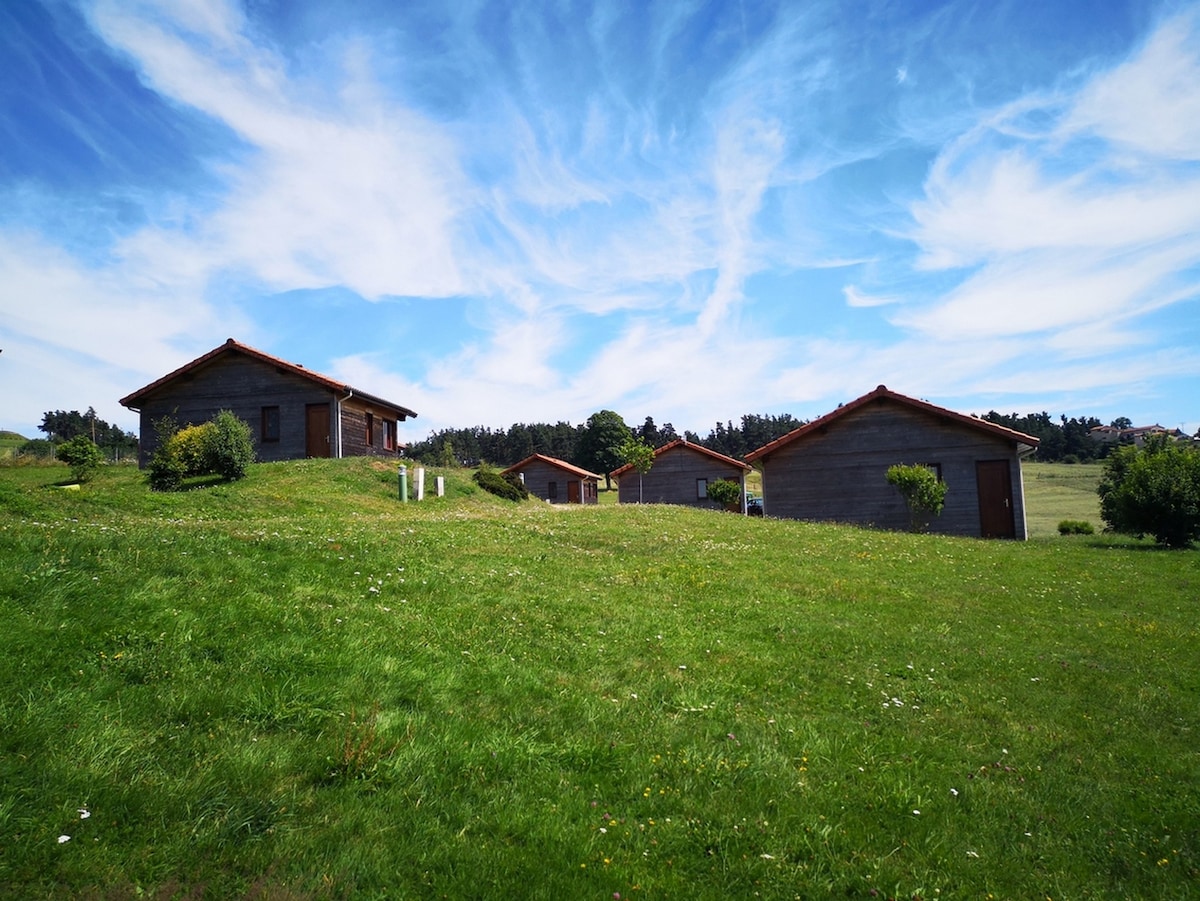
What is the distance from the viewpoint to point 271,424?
35156 millimetres

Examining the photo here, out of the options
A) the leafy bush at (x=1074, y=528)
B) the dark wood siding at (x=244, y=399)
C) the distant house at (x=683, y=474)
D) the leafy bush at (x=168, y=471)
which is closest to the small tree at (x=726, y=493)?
the distant house at (x=683, y=474)

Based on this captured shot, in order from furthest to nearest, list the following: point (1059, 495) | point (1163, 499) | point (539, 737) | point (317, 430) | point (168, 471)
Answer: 1. point (1059, 495)
2. point (317, 430)
3. point (1163, 499)
4. point (168, 471)
5. point (539, 737)

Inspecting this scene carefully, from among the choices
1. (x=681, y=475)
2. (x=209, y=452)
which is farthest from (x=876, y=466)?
(x=209, y=452)

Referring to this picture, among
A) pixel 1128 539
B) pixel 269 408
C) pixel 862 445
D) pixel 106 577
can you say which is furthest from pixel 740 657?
pixel 269 408

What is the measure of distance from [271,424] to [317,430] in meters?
2.43

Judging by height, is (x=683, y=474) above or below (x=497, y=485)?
above

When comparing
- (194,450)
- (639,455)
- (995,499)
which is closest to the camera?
(194,450)

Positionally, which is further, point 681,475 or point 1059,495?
point 1059,495

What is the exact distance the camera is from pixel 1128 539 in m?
30.0

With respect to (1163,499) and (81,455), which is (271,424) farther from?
(1163,499)

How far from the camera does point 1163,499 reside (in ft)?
84.7

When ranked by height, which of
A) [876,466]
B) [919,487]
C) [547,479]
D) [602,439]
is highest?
[602,439]

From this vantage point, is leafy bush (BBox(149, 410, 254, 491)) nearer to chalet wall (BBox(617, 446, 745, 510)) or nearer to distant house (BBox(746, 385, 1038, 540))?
distant house (BBox(746, 385, 1038, 540))

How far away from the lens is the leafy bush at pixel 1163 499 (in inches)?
1004
